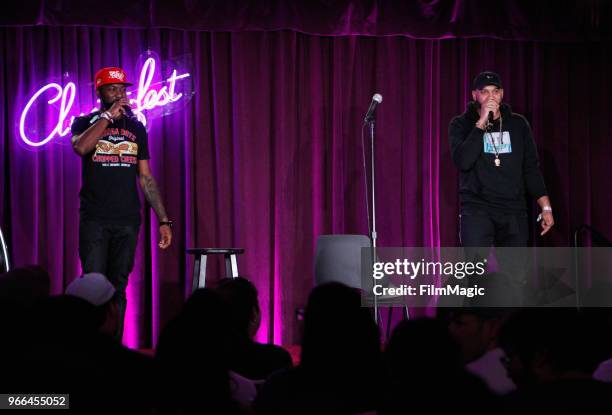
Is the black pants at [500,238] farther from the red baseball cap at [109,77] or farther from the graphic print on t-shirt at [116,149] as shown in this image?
the red baseball cap at [109,77]

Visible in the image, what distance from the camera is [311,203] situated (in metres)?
5.88

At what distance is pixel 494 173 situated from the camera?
444 cm

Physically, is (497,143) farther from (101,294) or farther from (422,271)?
(101,294)

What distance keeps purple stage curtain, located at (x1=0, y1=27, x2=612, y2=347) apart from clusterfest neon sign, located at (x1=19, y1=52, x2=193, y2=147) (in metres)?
0.08

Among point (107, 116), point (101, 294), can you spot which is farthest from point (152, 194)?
point (101, 294)

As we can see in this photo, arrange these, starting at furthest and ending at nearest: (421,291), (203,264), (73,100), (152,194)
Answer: (421,291) → (73,100) → (203,264) → (152,194)

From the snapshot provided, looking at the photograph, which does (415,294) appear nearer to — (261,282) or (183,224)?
(261,282)

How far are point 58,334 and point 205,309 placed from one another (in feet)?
1.44

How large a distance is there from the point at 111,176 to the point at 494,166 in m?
2.46

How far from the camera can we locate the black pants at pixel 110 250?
4184mm

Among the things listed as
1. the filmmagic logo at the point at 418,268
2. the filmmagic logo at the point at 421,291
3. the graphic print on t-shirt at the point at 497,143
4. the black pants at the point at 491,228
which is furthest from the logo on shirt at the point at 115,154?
the filmmagic logo at the point at 418,268

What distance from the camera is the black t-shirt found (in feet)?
13.9

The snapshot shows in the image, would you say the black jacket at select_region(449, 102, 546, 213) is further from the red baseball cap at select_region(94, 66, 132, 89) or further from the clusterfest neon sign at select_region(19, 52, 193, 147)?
the clusterfest neon sign at select_region(19, 52, 193, 147)

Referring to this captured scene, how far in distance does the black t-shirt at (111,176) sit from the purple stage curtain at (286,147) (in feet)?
4.17
